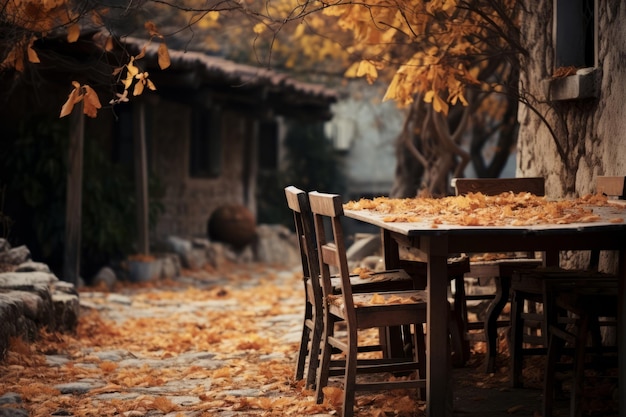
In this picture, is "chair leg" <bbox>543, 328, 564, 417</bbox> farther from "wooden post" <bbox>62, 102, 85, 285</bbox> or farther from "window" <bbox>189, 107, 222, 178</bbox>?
"window" <bbox>189, 107, 222, 178</bbox>

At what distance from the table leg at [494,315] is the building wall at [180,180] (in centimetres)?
894

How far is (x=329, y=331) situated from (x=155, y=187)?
8805 mm

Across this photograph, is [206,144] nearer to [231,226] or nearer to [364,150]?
[231,226]

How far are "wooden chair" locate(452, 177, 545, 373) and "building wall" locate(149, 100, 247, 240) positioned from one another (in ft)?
27.6

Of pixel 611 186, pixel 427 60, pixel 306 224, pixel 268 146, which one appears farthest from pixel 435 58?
pixel 268 146

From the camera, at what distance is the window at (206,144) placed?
52.6 feet

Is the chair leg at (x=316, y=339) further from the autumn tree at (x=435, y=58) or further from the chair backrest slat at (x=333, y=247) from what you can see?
the autumn tree at (x=435, y=58)

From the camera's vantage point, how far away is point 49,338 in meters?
7.65

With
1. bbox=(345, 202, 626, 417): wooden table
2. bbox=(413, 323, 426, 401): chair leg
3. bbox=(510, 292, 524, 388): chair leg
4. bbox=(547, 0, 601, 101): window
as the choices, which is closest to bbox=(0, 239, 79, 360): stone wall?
bbox=(413, 323, 426, 401): chair leg

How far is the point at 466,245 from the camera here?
4539mm

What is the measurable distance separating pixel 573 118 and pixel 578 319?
90.4 inches

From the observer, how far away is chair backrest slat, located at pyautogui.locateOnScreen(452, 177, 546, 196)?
22.0ft

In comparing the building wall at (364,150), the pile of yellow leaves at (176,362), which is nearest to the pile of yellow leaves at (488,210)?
the pile of yellow leaves at (176,362)

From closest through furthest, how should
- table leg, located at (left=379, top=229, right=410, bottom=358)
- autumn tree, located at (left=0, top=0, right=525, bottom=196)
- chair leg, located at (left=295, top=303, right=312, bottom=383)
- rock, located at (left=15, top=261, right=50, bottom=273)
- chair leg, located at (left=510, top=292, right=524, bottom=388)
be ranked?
chair leg, located at (left=510, top=292, right=524, bottom=388), table leg, located at (left=379, top=229, right=410, bottom=358), chair leg, located at (left=295, top=303, right=312, bottom=383), autumn tree, located at (left=0, top=0, right=525, bottom=196), rock, located at (left=15, top=261, right=50, bottom=273)
